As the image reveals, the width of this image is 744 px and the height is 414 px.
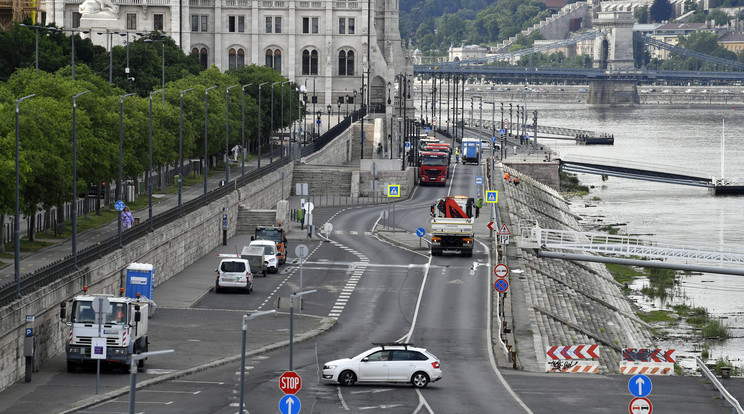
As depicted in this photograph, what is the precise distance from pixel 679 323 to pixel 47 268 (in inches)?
1710

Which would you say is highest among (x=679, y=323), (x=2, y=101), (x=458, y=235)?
(x=2, y=101)

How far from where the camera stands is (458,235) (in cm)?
8169

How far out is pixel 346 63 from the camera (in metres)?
196

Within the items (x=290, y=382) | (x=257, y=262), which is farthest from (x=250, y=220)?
(x=290, y=382)

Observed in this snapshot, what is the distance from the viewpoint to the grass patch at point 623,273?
101 metres

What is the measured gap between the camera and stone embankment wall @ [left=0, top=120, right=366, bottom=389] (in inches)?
1812

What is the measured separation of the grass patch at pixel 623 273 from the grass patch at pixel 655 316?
13060mm

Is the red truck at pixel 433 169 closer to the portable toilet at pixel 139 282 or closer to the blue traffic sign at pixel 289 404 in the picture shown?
the portable toilet at pixel 139 282

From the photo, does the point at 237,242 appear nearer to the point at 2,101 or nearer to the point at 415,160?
the point at 2,101

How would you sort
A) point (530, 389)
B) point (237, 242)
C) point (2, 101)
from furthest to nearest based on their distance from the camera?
point (237, 242), point (2, 101), point (530, 389)

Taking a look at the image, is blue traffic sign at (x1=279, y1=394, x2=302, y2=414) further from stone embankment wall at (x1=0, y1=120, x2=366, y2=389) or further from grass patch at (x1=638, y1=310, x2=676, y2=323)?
grass patch at (x1=638, y1=310, x2=676, y2=323)

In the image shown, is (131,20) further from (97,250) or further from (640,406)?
(640,406)

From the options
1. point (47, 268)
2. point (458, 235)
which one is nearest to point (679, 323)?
point (458, 235)

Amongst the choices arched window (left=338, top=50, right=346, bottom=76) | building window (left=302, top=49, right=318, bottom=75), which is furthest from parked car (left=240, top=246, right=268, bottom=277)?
arched window (left=338, top=50, right=346, bottom=76)
